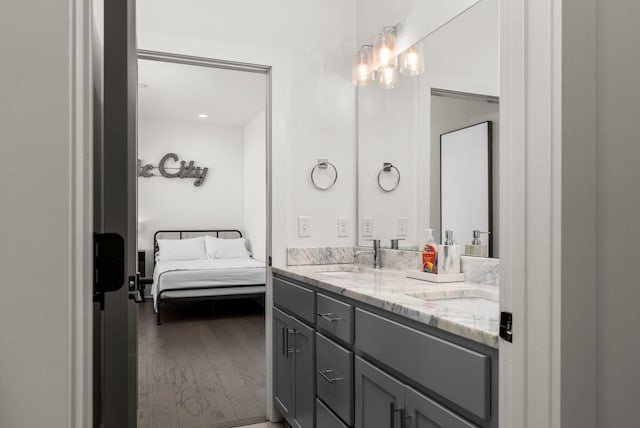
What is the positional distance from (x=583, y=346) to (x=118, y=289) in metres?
0.81

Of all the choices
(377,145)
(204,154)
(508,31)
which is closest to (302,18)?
(377,145)

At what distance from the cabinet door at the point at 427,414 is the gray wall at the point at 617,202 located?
338 millimetres

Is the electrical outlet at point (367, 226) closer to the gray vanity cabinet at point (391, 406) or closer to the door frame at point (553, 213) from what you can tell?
the gray vanity cabinet at point (391, 406)

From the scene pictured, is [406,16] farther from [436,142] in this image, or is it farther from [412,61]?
[436,142]

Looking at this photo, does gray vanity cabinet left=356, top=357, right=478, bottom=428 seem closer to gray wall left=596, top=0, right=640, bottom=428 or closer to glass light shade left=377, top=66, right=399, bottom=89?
gray wall left=596, top=0, right=640, bottom=428

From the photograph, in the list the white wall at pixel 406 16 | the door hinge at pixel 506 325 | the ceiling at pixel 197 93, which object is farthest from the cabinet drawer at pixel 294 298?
the ceiling at pixel 197 93

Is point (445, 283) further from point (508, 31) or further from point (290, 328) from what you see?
point (508, 31)

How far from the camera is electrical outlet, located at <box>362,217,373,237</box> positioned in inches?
106

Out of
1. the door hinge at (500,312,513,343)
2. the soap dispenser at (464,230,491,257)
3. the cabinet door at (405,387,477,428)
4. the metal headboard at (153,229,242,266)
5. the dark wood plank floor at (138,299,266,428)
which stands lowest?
the dark wood plank floor at (138,299,266,428)

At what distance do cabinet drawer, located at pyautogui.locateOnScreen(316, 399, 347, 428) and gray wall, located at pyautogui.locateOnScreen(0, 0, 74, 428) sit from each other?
1.39 metres

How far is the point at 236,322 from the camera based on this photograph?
5.02 meters

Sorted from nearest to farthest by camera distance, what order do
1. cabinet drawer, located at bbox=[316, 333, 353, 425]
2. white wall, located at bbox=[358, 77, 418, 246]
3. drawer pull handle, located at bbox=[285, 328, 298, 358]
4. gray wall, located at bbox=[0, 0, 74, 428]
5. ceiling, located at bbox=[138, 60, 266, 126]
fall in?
gray wall, located at bbox=[0, 0, 74, 428]
cabinet drawer, located at bbox=[316, 333, 353, 425]
drawer pull handle, located at bbox=[285, 328, 298, 358]
white wall, located at bbox=[358, 77, 418, 246]
ceiling, located at bbox=[138, 60, 266, 126]

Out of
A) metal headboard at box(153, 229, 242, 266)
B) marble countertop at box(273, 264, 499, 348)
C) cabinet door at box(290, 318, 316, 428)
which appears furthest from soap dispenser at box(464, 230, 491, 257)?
metal headboard at box(153, 229, 242, 266)

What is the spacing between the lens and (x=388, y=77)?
2520 millimetres
